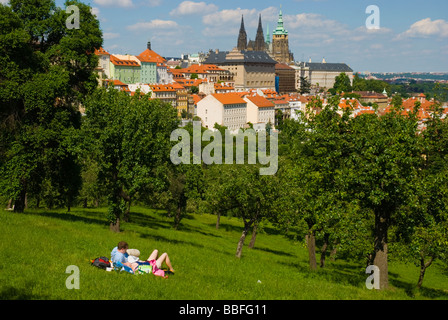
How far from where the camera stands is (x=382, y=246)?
19094 millimetres

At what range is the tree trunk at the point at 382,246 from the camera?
19.0m

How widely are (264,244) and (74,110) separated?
22.1 metres

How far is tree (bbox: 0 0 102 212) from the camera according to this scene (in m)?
23.7

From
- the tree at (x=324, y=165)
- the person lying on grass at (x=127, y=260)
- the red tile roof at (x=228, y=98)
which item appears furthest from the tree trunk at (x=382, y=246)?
the red tile roof at (x=228, y=98)

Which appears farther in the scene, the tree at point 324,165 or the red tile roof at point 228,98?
the red tile roof at point 228,98

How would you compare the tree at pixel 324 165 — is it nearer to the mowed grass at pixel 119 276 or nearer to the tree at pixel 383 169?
the tree at pixel 383 169

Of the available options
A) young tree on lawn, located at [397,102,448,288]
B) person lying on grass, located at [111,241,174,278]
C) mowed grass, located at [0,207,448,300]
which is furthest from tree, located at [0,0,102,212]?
young tree on lawn, located at [397,102,448,288]

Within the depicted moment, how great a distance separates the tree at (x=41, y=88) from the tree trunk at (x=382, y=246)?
14910 millimetres

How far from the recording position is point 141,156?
83.0 ft

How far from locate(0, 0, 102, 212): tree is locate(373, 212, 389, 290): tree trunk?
14.9m

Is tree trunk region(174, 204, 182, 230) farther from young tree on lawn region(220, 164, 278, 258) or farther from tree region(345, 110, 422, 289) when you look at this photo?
tree region(345, 110, 422, 289)

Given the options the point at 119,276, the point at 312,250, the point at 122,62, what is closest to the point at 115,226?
the point at 312,250

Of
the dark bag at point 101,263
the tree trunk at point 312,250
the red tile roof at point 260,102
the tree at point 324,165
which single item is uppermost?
the red tile roof at point 260,102
